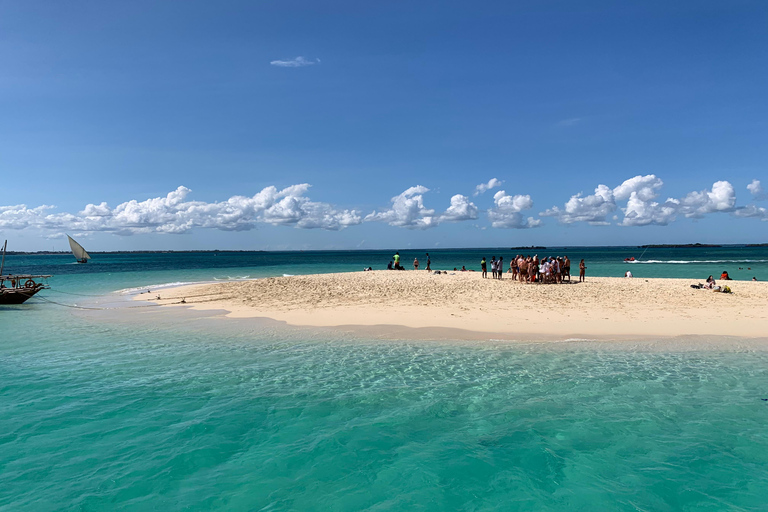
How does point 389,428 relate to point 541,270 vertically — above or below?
below

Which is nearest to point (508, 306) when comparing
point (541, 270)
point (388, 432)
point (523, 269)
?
point (541, 270)

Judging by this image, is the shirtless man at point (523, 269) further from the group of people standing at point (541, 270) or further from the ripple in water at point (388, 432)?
the ripple in water at point (388, 432)

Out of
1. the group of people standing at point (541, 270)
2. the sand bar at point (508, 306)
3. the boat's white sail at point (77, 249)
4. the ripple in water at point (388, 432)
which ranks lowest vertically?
the ripple in water at point (388, 432)

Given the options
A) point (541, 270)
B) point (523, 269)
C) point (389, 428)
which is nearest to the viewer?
point (389, 428)

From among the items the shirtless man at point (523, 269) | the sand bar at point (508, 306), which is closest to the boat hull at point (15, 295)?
the sand bar at point (508, 306)

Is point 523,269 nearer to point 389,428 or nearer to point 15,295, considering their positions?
point 389,428

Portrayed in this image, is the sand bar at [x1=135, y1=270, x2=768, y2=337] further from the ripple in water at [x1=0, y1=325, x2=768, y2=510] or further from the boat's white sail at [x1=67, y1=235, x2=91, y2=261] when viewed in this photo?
the boat's white sail at [x1=67, y1=235, x2=91, y2=261]

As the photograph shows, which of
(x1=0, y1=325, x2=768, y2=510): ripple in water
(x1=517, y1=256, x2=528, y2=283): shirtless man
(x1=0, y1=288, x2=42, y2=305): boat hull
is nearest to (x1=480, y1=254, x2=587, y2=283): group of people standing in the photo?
(x1=517, y1=256, x2=528, y2=283): shirtless man

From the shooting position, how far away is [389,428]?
7980mm

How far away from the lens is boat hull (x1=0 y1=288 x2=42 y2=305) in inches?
1007

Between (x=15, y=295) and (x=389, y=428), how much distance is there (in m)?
28.2

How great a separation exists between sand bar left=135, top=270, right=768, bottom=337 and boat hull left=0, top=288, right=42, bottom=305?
6.99 metres

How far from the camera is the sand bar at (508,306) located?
16.1 metres

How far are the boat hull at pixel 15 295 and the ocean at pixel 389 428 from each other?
53.0ft
